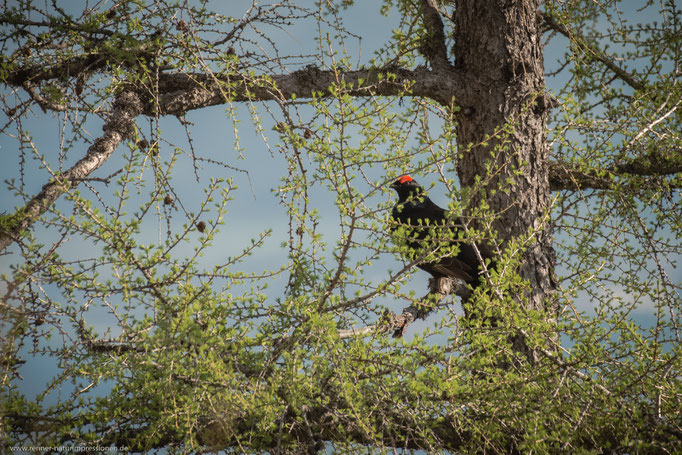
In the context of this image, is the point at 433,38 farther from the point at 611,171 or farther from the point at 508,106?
the point at 611,171

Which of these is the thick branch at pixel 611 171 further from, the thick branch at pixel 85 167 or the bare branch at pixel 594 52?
the thick branch at pixel 85 167

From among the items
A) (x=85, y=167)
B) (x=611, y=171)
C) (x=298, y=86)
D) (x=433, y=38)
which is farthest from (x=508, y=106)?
(x=85, y=167)

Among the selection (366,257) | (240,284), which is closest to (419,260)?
(366,257)

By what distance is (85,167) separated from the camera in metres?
3.00

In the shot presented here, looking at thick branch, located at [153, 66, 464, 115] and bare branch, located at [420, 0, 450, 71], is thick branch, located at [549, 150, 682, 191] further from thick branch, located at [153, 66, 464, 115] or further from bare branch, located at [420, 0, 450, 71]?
bare branch, located at [420, 0, 450, 71]

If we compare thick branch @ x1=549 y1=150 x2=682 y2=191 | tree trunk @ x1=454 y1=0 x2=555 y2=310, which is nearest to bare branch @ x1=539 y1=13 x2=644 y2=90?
tree trunk @ x1=454 y1=0 x2=555 y2=310

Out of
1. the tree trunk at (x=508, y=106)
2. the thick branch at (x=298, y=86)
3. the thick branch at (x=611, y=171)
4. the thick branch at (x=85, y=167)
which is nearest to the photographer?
the thick branch at (x=85, y=167)

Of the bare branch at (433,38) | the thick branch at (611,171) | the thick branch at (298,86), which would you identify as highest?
the bare branch at (433,38)

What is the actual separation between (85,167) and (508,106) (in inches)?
107

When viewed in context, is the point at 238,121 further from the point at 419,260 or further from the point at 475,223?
the point at 475,223

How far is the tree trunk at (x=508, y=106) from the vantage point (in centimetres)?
393

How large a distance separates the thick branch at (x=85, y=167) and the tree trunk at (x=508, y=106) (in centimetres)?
221

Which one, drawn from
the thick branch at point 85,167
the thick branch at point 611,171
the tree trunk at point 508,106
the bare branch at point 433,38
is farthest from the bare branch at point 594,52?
the thick branch at point 85,167

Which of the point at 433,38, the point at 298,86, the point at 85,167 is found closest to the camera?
the point at 85,167
